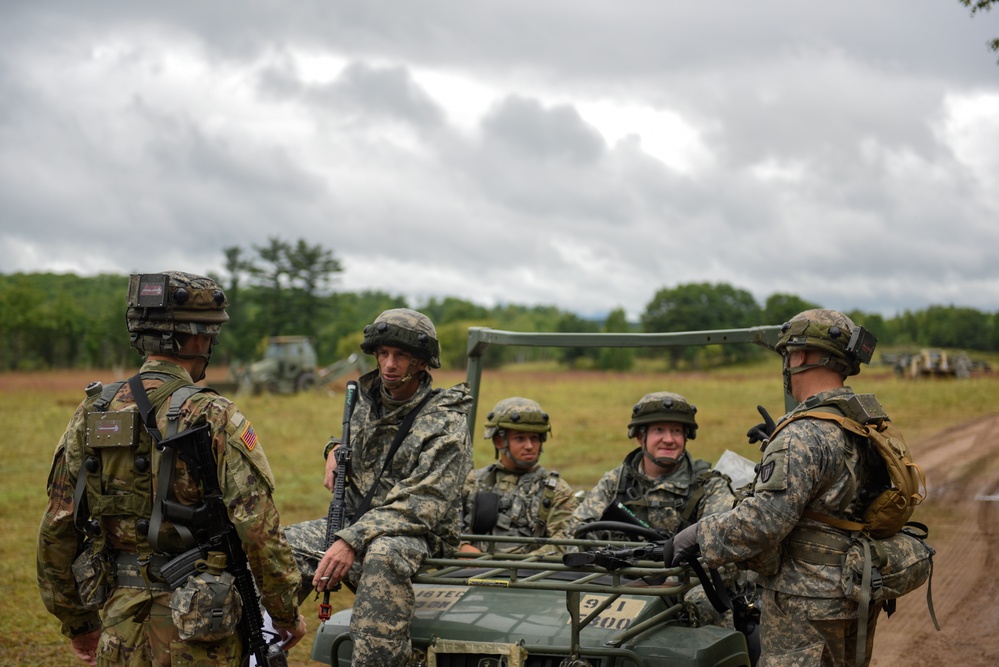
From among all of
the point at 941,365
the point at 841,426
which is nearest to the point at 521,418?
the point at 841,426

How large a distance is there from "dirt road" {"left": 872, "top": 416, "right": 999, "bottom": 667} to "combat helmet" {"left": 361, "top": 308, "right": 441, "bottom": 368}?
389 centimetres

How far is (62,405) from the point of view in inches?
1054

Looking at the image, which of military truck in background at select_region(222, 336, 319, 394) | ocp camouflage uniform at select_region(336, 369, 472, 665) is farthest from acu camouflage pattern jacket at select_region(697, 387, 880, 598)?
military truck in background at select_region(222, 336, 319, 394)

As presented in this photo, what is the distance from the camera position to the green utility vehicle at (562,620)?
12.4 feet

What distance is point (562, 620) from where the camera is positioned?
4195mm

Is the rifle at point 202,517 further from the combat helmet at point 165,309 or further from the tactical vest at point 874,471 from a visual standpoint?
→ the tactical vest at point 874,471

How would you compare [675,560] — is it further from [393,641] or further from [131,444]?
[131,444]

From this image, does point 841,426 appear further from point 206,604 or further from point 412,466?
point 206,604

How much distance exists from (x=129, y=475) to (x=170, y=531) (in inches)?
10.3

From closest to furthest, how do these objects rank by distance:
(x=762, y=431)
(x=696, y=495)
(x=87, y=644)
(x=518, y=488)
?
(x=87, y=644)
(x=762, y=431)
(x=696, y=495)
(x=518, y=488)

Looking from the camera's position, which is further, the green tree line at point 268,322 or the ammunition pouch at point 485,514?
the green tree line at point 268,322

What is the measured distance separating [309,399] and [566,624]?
2866 cm

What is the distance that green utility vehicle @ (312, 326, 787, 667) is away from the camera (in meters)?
3.79

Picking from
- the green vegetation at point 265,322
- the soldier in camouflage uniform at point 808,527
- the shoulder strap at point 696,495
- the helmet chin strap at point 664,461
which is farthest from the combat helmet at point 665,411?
the green vegetation at point 265,322
